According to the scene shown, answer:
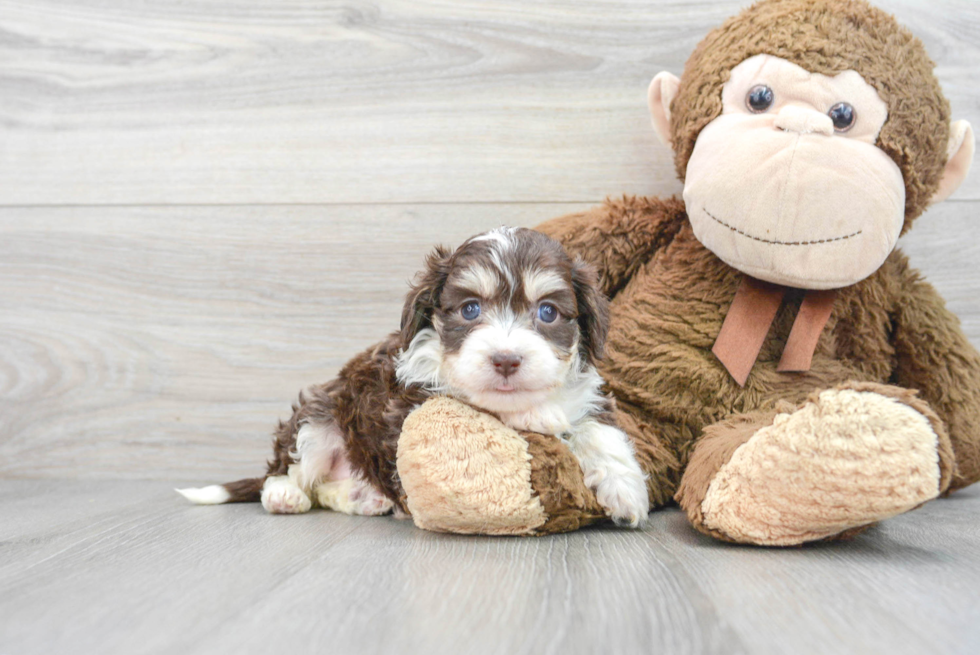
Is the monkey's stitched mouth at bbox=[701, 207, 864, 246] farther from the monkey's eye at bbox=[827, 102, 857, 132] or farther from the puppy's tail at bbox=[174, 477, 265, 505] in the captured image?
the puppy's tail at bbox=[174, 477, 265, 505]

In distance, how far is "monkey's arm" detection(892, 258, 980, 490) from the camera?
1984mm

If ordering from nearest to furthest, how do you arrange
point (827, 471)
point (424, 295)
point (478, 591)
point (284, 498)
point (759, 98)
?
point (478, 591) → point (827, 471) → point (424, 295) → point (759, 98) → point (284, 498)

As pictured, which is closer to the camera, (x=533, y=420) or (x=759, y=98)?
(x=533, y=420)

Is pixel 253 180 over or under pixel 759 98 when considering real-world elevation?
under

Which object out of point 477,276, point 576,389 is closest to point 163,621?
point 477,276

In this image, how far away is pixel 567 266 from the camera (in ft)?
5.72

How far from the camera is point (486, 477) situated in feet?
5.11

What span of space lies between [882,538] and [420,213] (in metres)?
1.64

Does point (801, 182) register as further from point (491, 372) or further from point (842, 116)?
point (491, 372)

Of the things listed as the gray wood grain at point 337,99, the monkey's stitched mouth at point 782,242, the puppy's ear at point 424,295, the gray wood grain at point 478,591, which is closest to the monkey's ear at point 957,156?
the monkey's stitched mouth at point 782,242

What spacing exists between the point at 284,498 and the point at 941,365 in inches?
70.2

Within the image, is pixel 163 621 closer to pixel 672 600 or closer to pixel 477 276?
pixel 672 600

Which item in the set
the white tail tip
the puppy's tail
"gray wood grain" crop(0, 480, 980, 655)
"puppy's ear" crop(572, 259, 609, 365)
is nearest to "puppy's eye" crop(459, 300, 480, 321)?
"puppy's ear" crop(572, 259, 609, 365)

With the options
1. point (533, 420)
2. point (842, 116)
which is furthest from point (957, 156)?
point (533, 420)
